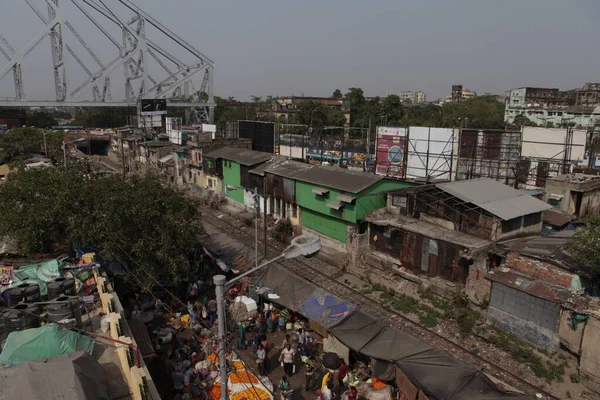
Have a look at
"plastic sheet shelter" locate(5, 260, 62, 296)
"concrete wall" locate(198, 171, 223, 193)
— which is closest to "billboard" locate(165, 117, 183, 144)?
"concrete wall" locate(198, 171, 223, 193)

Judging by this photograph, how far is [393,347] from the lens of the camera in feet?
40.9

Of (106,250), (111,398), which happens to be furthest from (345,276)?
(111,398)

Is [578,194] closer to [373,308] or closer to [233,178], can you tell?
[373,308]

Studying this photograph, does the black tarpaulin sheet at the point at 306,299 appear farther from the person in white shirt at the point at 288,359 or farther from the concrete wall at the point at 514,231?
the concrete wall at the point at 514,231

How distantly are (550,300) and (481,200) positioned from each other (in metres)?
5.94

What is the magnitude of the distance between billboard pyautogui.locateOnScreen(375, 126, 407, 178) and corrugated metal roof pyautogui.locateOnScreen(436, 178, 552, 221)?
1199 cm

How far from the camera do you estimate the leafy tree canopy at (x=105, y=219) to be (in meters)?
16.2

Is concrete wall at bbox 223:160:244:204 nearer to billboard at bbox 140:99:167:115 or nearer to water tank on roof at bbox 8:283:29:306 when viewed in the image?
water tank on roof at bbox 8:283:29:306

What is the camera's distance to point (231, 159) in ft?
109

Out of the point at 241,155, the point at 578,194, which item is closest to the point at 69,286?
the point at 241,155

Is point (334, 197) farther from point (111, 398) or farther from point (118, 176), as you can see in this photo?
point (111, 398)

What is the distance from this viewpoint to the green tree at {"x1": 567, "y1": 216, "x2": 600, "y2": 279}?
1339cm

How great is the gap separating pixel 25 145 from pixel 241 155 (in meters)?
33.6

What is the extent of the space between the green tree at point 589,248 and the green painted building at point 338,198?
9.84m
